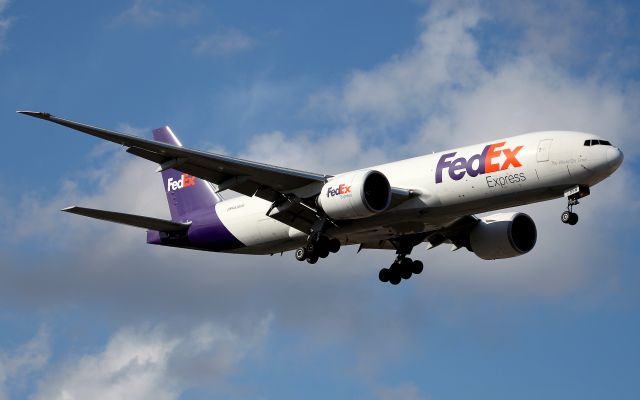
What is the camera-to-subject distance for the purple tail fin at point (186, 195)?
163 ft

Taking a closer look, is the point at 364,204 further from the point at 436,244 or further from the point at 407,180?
the point at 436,244

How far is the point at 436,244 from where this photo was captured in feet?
159

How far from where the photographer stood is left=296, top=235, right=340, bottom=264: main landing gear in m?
43.6

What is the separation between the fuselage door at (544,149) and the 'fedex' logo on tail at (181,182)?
1693 cm

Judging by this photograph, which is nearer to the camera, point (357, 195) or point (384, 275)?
point (357, 195)

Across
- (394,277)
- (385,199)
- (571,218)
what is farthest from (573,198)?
(394,277)

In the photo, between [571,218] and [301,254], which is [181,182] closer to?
[301,254]

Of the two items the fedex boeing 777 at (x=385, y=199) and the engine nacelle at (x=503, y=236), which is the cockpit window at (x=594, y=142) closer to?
the fedex boeing 777 at (x=385, y=199)

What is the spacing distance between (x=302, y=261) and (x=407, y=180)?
5222 mm

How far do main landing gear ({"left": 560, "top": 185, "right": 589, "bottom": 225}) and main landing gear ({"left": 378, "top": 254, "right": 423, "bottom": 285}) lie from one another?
9789mm

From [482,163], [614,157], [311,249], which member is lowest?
[311,249]

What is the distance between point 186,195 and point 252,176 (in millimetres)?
8607

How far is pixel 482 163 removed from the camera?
40.5 m

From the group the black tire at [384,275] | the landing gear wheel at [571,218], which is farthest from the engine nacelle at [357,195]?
the black tire at [384,275]
